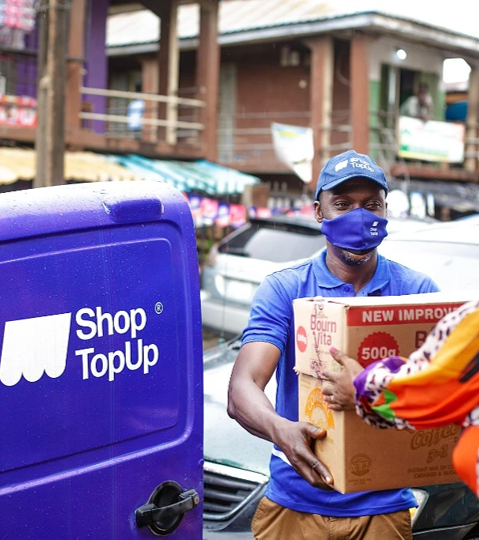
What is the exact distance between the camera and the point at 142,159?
17406 millimetres

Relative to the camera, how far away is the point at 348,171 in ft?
8.95

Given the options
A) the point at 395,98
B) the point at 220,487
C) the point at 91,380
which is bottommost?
the point at 220,487

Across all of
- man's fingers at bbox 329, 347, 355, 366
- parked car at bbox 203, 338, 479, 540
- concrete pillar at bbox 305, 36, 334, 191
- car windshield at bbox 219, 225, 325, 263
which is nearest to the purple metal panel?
concrete pillar at bbox 305, 36, 334, 191

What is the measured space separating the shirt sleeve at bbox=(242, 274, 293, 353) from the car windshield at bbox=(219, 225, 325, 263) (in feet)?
18.8

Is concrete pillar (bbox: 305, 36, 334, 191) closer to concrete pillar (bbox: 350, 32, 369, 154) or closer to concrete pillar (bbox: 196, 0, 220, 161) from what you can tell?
concrete pillar (bbox: 350, 32, 369, 154)

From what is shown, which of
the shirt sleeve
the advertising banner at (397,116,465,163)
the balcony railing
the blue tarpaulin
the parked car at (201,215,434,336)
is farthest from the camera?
the advertising banner at (397,116,465,163)

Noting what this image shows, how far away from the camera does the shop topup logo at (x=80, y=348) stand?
2277 mm

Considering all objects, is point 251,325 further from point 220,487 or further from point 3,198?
point 220,487

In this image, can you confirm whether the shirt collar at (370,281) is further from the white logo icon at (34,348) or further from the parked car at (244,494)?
the parked car at (244,494)

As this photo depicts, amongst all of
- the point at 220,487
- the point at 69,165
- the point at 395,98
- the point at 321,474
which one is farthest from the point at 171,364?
the point at 395,98

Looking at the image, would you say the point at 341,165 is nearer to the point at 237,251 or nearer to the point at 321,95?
the point at 237,251

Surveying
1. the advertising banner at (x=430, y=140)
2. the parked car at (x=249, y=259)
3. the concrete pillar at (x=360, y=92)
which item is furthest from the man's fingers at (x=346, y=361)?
the advertising banner at (x=430, y=140)

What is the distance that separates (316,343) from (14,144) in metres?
14.1

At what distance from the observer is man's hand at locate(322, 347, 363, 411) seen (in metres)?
2.14
